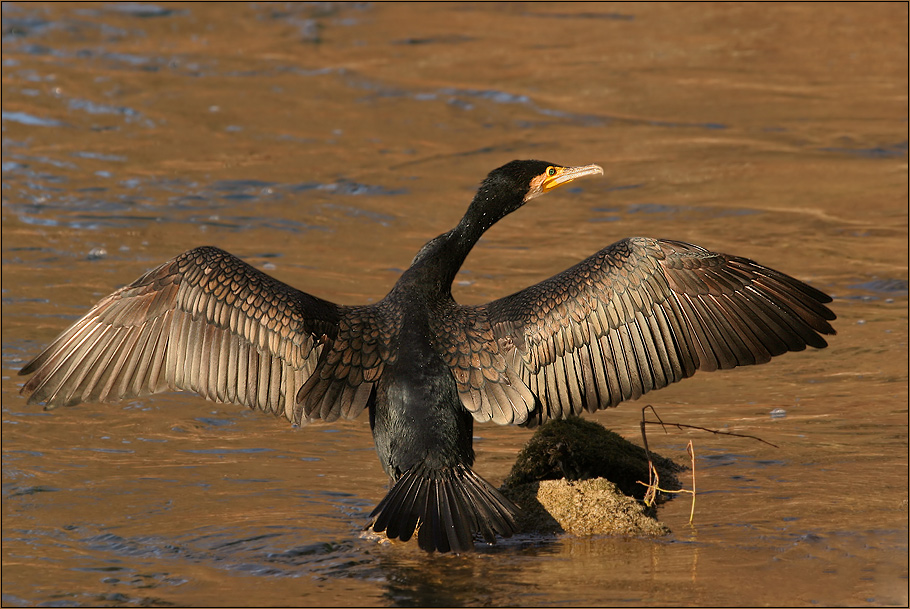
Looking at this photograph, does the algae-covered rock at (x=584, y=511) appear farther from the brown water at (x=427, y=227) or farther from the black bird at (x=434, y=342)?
the black bird at (x=434, y=342)

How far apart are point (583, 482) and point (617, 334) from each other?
2.59 ft

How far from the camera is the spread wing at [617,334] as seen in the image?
6008mm

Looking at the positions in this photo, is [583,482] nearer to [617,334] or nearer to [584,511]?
[584,511]

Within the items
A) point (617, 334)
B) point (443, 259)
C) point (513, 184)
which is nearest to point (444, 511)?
point (617, 334)

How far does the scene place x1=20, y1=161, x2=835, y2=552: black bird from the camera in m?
5.98

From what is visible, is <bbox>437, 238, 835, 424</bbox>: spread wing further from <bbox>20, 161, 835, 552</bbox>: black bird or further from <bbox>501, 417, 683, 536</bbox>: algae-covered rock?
<bbox>501, 417, 683, 536</bbox>: algae-covered rock

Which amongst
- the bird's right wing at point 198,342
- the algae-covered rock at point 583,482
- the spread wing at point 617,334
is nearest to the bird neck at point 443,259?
the spread wing at point 617,334

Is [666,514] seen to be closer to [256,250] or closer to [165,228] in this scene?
[256,250]

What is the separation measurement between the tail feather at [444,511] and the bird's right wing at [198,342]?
34.5 inches

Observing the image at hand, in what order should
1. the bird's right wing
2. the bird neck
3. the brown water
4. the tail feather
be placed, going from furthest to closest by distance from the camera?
the bird neck < the bird's right wing < the brown water < the tail feather

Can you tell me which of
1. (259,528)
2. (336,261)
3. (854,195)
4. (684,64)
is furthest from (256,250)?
(684,64)

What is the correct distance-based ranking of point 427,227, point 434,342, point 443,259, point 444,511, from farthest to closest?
point 427,227, point 443,259, point 434,342, point 444,511

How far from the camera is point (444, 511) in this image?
5359mm

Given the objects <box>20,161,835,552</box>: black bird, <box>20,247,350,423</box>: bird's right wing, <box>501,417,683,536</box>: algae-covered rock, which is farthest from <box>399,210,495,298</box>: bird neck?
<box>501,417,683,536</box>: algae-covered rock
